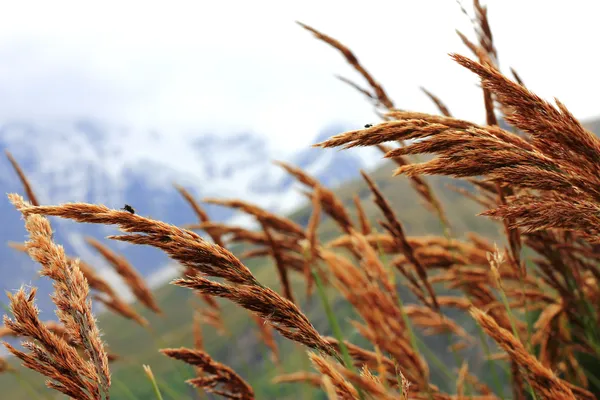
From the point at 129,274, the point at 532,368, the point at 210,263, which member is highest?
the point at 210,263

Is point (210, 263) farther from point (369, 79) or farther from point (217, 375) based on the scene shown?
point (369, 79)

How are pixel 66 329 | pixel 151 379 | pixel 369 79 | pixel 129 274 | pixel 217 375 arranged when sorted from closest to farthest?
pixel 66 329
pixel 151 379
pixel 217 375
pixel 369 79
pixel 129 274

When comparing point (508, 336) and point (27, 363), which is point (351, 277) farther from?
point (27, 363)

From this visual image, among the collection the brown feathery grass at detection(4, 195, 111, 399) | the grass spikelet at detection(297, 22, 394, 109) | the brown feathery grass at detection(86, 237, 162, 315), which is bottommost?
the brown feathery grass at detection(86, 237, 162, 315)

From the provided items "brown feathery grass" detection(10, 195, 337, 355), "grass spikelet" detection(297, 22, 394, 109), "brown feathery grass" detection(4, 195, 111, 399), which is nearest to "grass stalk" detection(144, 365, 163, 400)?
"brown feathery grass" detection(4, 195, 111, 399)

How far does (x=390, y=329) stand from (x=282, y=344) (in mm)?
117948

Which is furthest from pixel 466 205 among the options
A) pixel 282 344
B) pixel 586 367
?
pixel 586 367

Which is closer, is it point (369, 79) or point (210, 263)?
point (210, 263)

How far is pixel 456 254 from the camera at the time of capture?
3139mm

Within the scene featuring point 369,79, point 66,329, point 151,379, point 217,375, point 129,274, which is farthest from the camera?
point 129,274

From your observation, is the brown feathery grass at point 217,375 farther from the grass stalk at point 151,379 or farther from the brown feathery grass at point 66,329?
the brown feathery grass at point 66,329

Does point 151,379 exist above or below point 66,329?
below

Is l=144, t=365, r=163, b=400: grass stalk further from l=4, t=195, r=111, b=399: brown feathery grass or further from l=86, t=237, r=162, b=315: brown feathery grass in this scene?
l=86, t=237, r=162, b=315: brown feathery grass

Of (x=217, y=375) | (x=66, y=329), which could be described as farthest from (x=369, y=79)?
(x=66, y=329)
